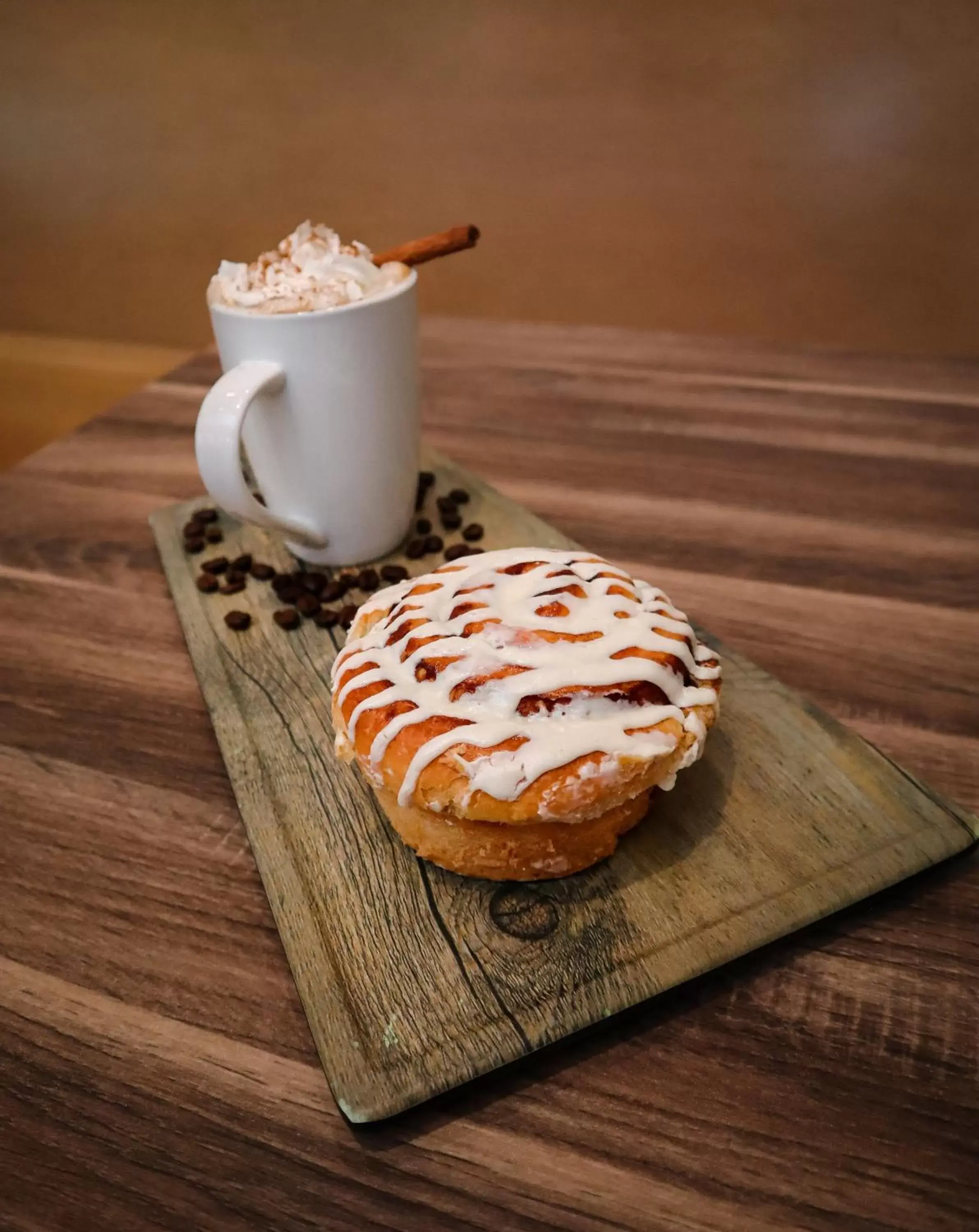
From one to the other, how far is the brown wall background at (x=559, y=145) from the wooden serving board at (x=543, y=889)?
1722 mm

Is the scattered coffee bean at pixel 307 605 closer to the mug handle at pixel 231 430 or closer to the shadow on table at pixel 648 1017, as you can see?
the mug handle at pixel 231 430

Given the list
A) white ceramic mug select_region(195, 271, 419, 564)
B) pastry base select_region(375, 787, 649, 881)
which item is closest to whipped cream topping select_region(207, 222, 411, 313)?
white ceramic mug select_region(195, 271, 419, 564)

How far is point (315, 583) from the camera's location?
3.69 ft

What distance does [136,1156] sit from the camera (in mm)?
576

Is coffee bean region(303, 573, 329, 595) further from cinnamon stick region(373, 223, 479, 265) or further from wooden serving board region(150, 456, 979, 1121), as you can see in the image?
cinnamon stick region(373, 223, 479, 265)

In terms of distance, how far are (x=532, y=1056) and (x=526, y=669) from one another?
0.28 metres

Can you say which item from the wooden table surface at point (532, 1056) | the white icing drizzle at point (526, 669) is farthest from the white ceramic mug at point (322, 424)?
the white icing drizzle at point (526, 669)

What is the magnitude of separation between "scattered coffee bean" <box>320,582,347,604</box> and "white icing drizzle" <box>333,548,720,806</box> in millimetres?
233

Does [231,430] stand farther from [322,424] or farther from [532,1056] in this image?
[532,1056]

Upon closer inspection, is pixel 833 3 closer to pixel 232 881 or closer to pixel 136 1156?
pixel 232 881

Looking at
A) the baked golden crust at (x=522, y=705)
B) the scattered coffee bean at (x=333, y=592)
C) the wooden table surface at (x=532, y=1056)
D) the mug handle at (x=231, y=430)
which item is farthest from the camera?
the scattered coffee bean at (x=333, y=592)

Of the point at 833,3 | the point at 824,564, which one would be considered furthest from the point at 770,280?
the point at 824,564

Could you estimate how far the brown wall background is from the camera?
7.70ft

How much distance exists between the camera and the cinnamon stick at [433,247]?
114 centimetres
